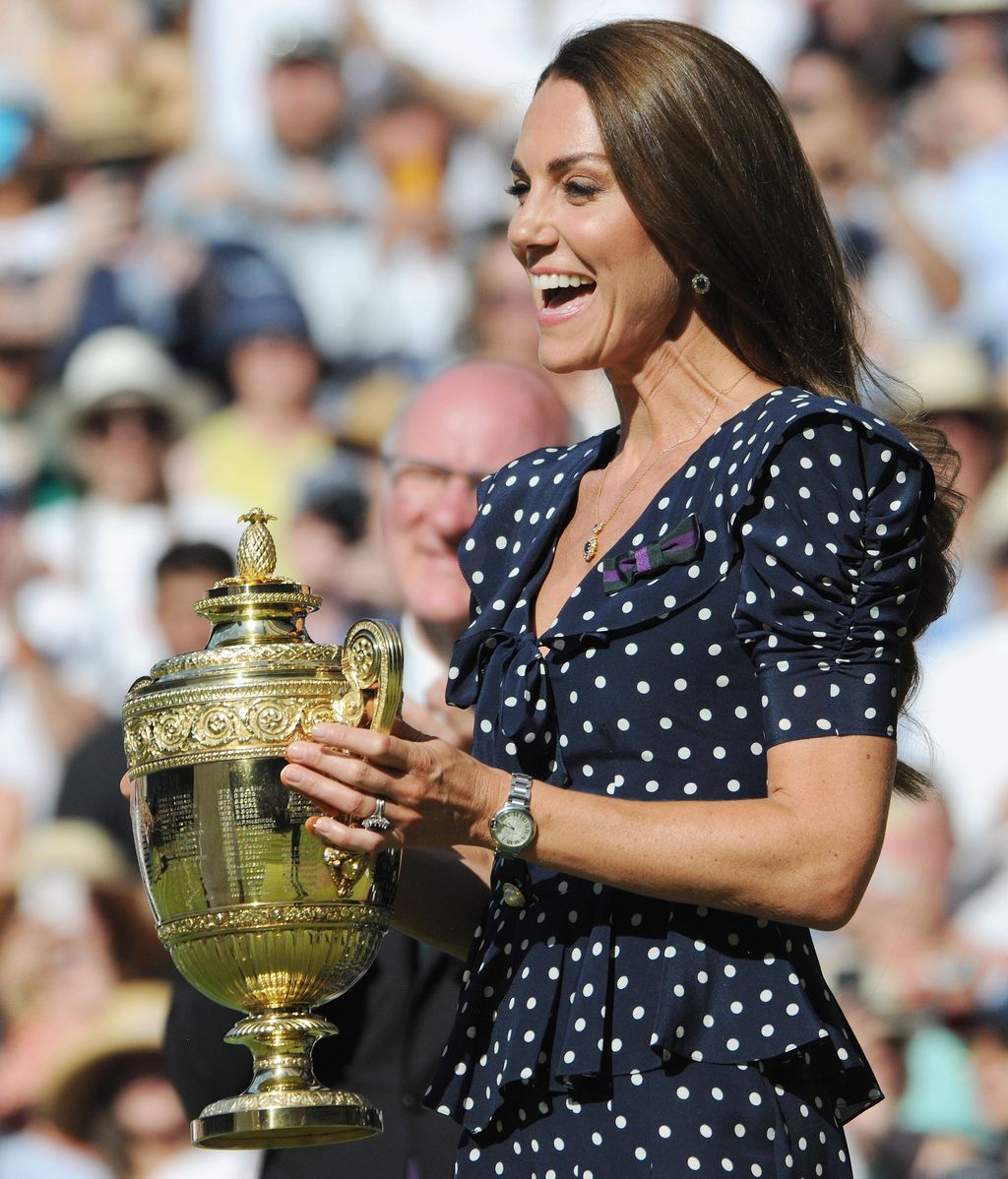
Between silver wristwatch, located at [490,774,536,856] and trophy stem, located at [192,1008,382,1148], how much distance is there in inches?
16.3

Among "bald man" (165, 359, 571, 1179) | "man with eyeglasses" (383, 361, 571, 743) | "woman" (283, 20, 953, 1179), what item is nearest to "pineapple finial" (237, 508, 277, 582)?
"woman" (283, 20, 953, 1179)

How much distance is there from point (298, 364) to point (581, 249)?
4.68m

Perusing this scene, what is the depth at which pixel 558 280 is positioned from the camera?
2.41m

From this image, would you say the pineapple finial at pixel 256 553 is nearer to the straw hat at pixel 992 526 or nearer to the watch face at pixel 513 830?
the watch face at pixel 513 830

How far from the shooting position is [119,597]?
22.3ft

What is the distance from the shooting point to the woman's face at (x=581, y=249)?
7.77 ft

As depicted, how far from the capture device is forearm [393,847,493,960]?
2.51m

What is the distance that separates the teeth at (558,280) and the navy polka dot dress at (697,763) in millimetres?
225

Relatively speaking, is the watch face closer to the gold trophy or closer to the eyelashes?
the gold trophy

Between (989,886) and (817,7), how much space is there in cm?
266

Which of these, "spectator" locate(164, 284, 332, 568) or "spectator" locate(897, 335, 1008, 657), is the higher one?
"spectator" locate(164, 284, 332, 568)

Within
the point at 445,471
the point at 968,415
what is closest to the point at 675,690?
the point at 445,471

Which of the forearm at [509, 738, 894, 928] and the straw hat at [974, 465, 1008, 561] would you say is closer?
the forearm at [509, 738, 894, 928]

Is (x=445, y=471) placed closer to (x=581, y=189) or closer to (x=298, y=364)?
(x=581, y=189)
